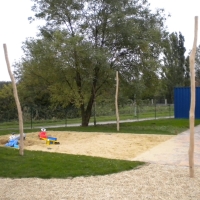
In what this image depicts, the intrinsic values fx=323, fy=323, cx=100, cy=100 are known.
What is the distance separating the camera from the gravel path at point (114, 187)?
5328 mm

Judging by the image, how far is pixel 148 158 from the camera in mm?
8609

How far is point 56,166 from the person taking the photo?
295 inches

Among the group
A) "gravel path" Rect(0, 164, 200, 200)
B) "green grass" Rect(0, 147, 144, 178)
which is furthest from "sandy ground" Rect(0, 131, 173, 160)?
"gravel path" Rect(0, 164, 200, 200)

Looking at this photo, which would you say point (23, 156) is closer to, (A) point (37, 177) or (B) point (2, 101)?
(A) point (37, 177)

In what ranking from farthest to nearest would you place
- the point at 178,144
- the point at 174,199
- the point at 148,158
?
the point at 178,144 < the point at 148,158 < the point at 174,199

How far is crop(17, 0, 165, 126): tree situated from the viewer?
16.8 metres

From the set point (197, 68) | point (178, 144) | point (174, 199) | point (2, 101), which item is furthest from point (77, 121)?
point (197, 68)

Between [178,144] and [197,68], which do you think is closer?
[178,144]

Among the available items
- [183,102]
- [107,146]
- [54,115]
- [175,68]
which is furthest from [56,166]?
[175,68]

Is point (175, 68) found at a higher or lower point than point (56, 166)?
higher

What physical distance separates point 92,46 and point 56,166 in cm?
1085

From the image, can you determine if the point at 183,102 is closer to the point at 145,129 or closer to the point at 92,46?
the point at 145,129

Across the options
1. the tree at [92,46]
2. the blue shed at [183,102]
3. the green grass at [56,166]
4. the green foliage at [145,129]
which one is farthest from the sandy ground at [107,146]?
the blue shed at [183,102]

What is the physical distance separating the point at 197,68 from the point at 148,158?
42506 mm
